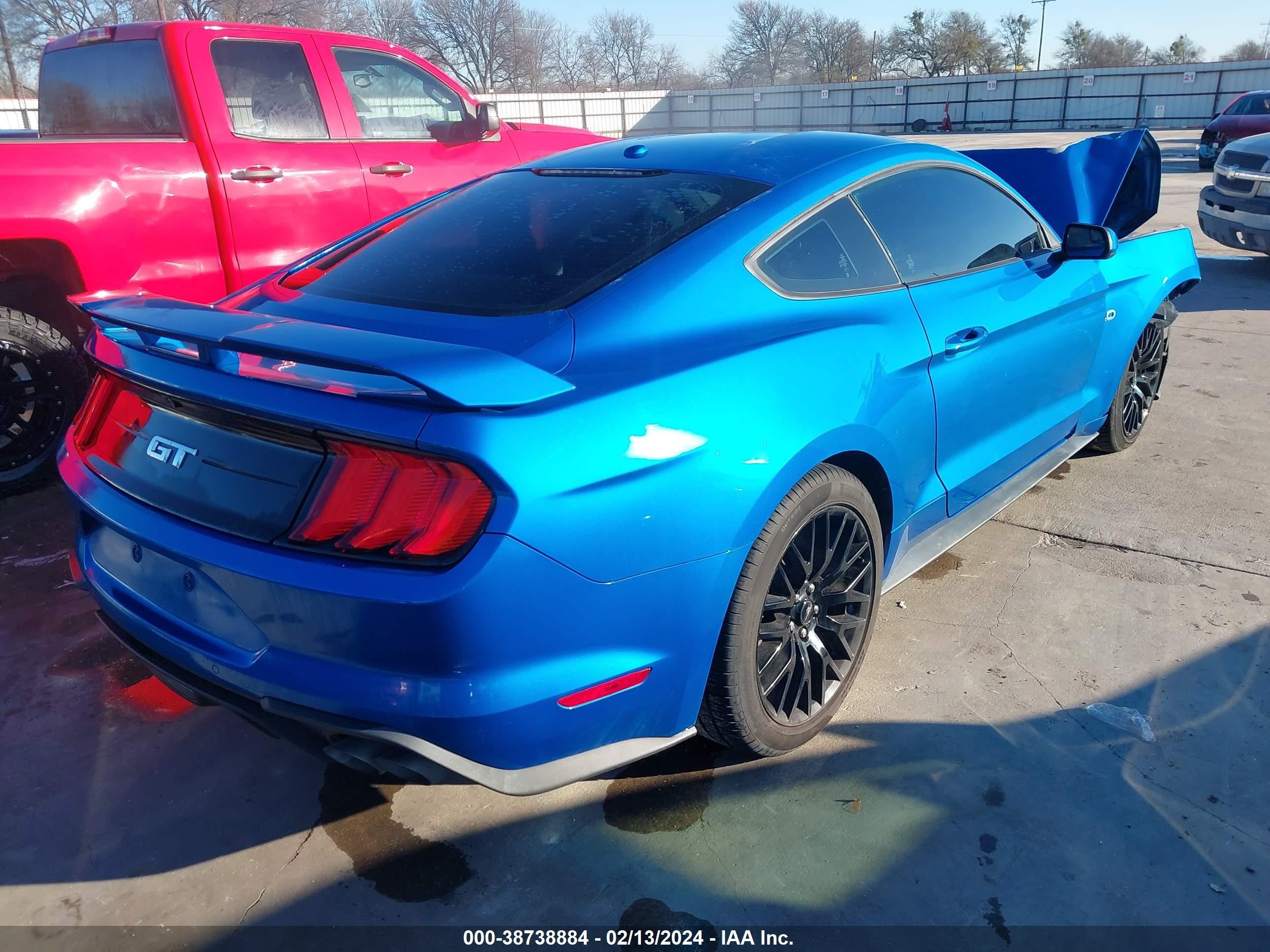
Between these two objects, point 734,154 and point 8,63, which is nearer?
point 734,154

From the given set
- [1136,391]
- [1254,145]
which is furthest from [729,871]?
[1254,145]

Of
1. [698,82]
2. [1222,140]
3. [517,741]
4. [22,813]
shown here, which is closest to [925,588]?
[517,741]

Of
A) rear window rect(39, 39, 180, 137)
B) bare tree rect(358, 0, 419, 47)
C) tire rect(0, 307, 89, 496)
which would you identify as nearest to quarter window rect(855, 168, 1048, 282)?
rear window rect(39, 39, 180, 137)

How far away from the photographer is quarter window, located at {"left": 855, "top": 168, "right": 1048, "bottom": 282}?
2.90 metres

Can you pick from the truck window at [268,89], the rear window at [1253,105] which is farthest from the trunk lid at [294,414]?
the rear window at [1253,105]

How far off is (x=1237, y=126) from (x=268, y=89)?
21.3 meters

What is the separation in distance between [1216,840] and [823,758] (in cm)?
92

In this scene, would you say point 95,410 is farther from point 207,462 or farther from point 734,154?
point 734,154

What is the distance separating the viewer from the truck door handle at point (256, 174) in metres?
4.53

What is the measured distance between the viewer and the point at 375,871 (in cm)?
221

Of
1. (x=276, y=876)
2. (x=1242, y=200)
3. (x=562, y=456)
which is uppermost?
(x=562, y=456)

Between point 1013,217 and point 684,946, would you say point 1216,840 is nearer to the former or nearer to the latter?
point 684,946

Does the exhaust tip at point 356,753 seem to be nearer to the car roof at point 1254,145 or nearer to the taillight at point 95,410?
the taillight at point 95,410

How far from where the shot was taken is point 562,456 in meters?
1.80
